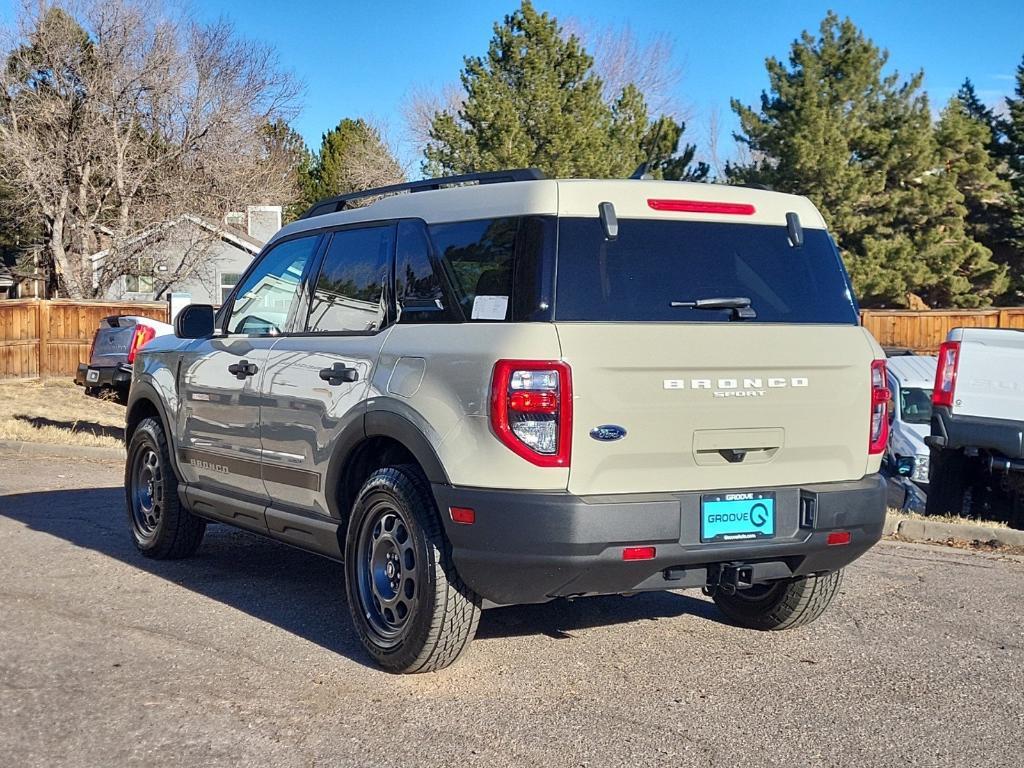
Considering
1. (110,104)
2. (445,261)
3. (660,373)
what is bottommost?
(660,373)

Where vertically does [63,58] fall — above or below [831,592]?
above

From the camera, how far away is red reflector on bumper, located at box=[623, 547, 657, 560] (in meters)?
4.68

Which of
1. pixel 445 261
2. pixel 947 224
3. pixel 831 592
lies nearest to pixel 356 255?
pixel 445 261

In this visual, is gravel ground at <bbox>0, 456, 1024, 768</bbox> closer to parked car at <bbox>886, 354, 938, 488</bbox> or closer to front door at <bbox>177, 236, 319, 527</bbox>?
front door at <bbox>177, 236, 319, 527</bbox>

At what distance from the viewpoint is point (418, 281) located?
534cm

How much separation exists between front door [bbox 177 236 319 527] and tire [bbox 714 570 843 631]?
8.12 ft

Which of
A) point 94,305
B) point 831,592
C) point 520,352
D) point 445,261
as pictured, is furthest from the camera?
point 94,305

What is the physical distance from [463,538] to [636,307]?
3.72ft

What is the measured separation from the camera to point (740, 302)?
506 cm

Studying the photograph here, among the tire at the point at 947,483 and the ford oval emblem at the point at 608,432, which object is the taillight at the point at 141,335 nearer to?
the tire at the point at 947,483

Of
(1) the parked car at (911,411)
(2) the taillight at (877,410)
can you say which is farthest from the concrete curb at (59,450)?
(2) the taillight at (877,410)

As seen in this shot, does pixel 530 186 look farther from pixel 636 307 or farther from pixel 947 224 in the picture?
pixel 947 224

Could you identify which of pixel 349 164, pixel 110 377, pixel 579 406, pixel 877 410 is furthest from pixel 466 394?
pixel 349 164

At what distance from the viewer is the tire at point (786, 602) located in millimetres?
5766
